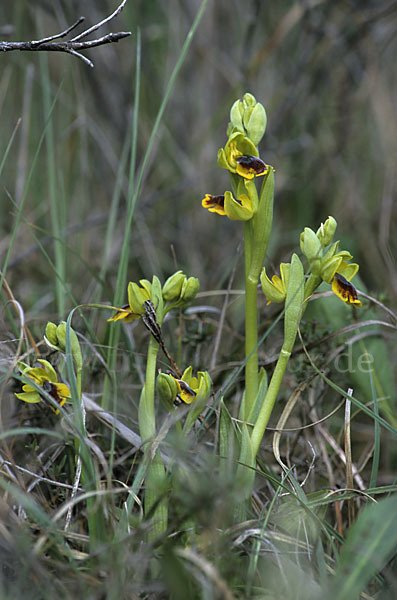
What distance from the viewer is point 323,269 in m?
1.01

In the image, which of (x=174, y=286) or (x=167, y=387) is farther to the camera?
(x=174, y=286)

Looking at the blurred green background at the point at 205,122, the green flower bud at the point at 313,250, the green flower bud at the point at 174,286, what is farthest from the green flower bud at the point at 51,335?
the blurred green background at the point at 205,122

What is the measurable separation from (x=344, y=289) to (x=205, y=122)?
2.34m

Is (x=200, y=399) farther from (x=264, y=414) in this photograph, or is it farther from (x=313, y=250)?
(x=313, y=250)

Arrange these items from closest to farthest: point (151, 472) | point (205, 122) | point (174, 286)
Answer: point (151, 472)
point (174, 286)
point (205, 122)

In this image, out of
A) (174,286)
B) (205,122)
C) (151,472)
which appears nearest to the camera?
(151,472)

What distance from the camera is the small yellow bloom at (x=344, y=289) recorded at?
39.1 inches

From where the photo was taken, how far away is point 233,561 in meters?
0.84

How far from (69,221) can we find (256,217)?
184 cm

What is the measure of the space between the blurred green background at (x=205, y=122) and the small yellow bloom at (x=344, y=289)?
4.62 feet

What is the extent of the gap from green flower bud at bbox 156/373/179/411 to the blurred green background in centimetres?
145

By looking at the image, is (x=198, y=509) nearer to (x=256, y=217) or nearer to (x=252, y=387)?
(x=252, y=387)

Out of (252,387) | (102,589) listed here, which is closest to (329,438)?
(252,387)

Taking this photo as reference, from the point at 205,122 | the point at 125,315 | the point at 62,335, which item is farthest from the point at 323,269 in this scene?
the point at 205,122
